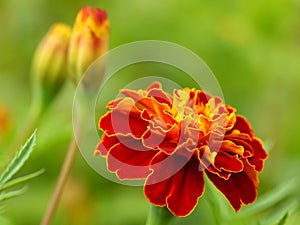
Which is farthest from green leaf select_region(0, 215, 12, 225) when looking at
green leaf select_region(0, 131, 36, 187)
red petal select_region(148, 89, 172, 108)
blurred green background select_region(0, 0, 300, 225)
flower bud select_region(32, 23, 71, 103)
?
blurred green background select_region(0, 0, 300, 225)

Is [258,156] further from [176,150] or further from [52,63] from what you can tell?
[52,63]

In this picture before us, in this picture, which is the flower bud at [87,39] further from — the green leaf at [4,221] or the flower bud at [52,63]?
the green leaf at [4,221]

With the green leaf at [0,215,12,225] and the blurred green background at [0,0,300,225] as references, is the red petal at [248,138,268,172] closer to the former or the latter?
the green leaf at [0,215,12,225]

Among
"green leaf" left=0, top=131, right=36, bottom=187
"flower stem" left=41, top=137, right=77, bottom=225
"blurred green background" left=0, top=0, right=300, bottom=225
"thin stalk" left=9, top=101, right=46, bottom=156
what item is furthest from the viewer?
"blurred green background" left=0, top=0, right=300, bottom=225

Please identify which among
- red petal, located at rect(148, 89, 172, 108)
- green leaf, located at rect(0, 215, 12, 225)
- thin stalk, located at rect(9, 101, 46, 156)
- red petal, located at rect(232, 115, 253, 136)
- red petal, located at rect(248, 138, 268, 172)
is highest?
red petal, located at rect(148, 89, 172, 108)

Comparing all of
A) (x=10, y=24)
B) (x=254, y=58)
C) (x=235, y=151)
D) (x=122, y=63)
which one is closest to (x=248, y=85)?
(x=254, y=58)

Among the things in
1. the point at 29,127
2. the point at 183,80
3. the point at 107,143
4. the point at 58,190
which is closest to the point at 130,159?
the point at 107,143

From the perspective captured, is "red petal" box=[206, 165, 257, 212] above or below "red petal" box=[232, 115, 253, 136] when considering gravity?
below

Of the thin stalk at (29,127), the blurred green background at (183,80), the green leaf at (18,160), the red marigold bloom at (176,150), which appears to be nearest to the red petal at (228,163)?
the red marigold bloom at (176,150)
